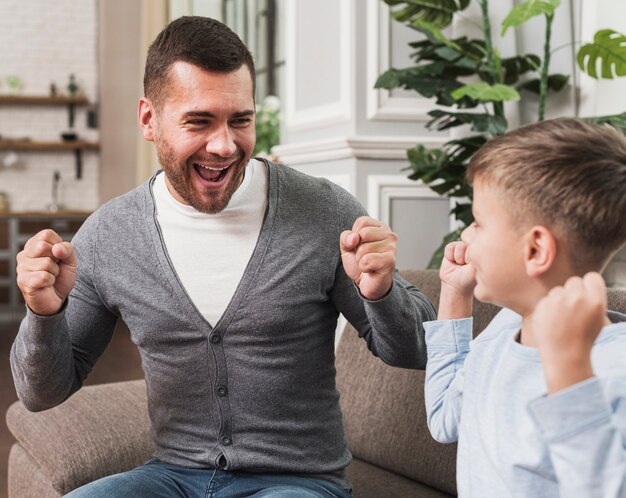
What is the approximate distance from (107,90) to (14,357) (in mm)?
6164

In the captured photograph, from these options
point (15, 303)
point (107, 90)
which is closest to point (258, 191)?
point (15, 303)

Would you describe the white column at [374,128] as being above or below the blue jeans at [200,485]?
above

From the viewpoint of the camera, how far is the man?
1.51 m

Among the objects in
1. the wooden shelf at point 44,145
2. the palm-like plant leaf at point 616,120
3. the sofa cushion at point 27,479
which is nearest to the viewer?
the sofa cushion at point 27,479

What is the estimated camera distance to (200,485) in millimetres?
1521

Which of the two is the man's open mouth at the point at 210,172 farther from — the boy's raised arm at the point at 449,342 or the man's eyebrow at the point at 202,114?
the boy's raised arm at the point at 449,342

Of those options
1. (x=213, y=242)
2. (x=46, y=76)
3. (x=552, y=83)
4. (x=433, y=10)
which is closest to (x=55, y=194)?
(x=46, y=76)

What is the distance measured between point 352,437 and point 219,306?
552 mm

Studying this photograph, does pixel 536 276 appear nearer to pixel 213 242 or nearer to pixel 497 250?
pixel 497 250

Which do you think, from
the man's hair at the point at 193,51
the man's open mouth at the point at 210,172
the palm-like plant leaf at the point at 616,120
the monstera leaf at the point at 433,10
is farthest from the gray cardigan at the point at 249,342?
the monstera leaf at the point at 433,10

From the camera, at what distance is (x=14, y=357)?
159 cm

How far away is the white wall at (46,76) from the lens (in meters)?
7.39

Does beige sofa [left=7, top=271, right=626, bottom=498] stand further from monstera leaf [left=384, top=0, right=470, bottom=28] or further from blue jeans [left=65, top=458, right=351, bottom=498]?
monstera leaf [left=384, top=0, right=470, bottom=28]

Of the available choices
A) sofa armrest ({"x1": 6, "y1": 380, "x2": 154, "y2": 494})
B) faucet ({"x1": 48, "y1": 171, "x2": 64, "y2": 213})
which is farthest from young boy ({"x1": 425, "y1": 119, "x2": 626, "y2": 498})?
faucet ({"x1": 48, "y1": 171, "x2": 64, "y2": 213})
